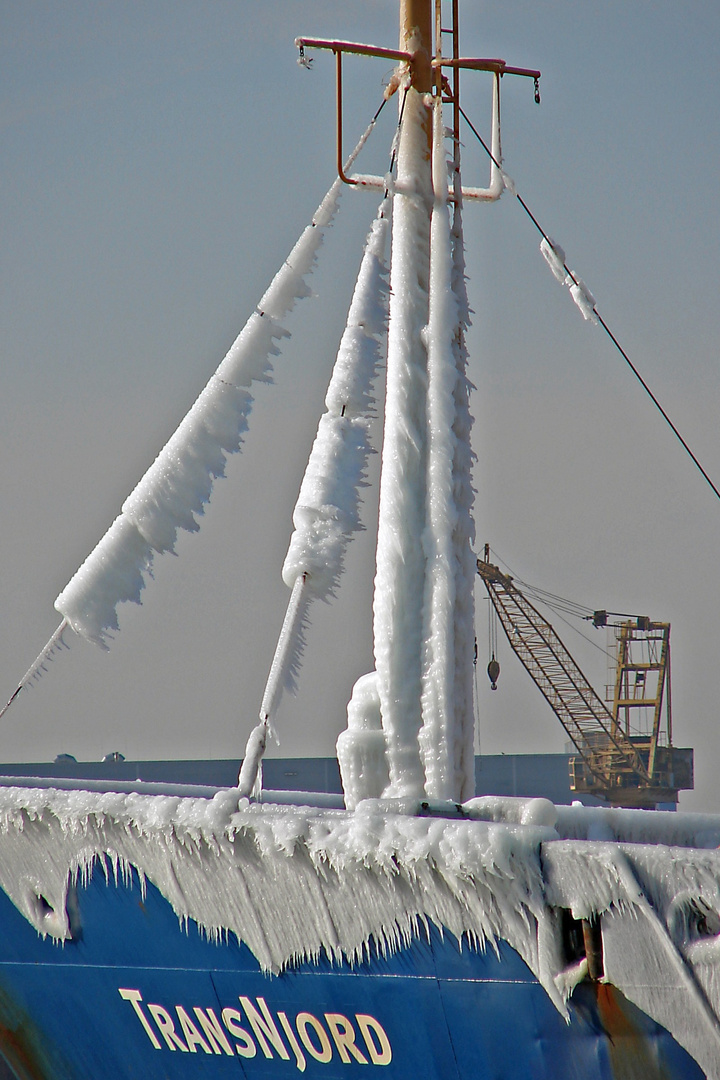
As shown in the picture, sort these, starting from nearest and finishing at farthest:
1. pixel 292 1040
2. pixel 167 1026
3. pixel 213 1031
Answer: pixel 292 1040
pixel 213 1031
pixel 167 1026

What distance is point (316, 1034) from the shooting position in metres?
10.6

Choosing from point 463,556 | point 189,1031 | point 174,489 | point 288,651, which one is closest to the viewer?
point 189,1031

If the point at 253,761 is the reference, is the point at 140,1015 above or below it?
below

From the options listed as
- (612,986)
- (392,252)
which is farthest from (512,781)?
(612,986)

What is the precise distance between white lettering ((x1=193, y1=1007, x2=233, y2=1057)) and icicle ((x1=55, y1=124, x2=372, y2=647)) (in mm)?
4129

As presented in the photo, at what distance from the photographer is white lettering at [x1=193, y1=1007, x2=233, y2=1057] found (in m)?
11.1

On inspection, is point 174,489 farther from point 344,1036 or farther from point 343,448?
point 344,1036

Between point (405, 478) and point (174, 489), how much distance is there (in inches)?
94.4

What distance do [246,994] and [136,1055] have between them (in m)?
1.53

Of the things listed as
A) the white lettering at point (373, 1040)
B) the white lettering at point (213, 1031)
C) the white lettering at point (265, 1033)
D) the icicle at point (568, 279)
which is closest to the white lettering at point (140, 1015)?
the white lettering at point (265, 1033)

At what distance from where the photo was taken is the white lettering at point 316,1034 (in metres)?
10.6

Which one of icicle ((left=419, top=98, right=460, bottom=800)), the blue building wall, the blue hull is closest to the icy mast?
icicle ((left=419, top=98, right=460, bottom=800))

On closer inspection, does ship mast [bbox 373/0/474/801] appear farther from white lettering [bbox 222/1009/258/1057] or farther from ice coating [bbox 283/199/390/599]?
white lettering [bbox 222/1009/258/1057]

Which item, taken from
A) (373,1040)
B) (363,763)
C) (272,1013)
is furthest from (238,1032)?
(363,763)
